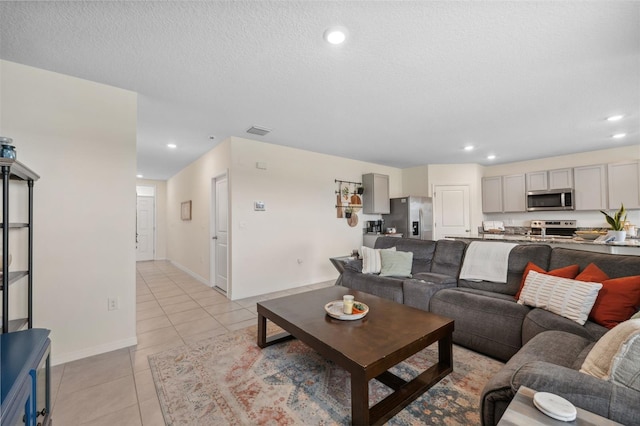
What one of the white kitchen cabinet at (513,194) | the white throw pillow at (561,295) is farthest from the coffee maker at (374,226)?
the white throw pillow at (561,295)

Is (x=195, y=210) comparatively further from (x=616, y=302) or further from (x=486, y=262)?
(x=616, y=302)

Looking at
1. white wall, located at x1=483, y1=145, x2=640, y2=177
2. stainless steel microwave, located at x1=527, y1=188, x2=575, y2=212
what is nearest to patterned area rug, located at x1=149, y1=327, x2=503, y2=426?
stainless steel microwave, located at x1=527, y1=188, x2=575, y2=212

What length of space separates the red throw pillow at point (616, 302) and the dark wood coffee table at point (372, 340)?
93 cm

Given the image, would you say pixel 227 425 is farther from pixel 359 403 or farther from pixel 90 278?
pixel 90 278

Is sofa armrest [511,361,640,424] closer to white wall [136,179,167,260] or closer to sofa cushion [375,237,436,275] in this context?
sofa cushion [375,237,436,275]

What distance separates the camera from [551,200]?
17.4 ft

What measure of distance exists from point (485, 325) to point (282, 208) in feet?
10.8

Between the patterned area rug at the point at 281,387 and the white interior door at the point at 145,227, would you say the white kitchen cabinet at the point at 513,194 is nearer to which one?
the patterned area rug at the point at 281,387

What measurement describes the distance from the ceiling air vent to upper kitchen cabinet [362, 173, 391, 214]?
105 inches

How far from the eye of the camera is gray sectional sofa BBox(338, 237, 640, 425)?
1.02 meters

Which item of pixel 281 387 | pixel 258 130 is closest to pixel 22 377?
pixel 281 387

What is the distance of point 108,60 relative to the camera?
2.13m

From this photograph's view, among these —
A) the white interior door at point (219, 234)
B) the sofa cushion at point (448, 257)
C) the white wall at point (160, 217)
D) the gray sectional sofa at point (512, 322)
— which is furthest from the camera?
the white wall at point (160, 217)

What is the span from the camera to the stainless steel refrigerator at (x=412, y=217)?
5723mm
